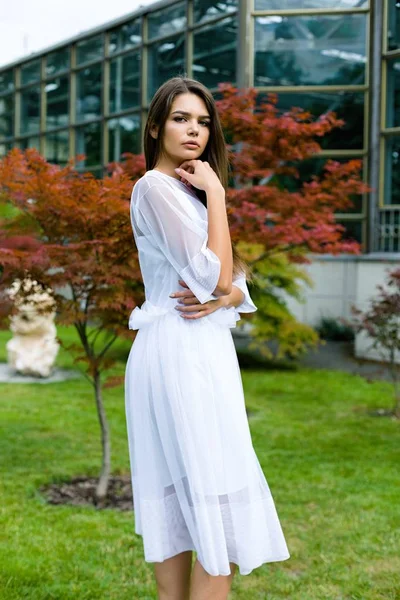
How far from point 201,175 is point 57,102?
53.2 feet

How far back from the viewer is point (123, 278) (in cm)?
474

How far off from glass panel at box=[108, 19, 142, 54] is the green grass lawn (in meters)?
9.07

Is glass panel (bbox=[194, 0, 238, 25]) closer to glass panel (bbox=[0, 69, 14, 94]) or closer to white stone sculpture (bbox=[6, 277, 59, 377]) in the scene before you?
white stone sculpture (bbox=[6, 277, 59, 377])

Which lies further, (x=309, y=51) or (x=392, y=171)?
(x=309, y=51)

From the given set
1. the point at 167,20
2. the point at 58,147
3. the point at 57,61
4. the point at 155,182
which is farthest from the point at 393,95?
the point at 155,182

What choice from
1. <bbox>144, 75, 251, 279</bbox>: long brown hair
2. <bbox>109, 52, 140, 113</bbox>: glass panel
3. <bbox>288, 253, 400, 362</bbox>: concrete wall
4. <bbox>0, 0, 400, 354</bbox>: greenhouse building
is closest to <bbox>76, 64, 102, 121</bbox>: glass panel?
<bbox>109, 52, 140, 113</bbox>: glass panel

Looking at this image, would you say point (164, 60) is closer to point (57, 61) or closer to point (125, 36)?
point (125, 36)

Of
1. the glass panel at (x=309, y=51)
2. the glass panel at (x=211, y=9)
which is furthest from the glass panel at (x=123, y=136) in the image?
the glass panel at (x=309, y=51)

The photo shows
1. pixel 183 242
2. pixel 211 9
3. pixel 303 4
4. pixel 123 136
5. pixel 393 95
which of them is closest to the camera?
pixel 183 242

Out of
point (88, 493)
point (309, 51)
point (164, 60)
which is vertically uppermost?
point (164, 60)

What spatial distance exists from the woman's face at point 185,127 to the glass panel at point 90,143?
14158 millimetres

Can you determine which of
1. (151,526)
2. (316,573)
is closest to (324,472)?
(316,573)

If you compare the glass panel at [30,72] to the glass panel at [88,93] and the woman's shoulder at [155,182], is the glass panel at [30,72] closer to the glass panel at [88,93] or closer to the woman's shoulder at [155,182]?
the glass panel at [88,93]

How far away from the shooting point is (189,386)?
220 centimetres
